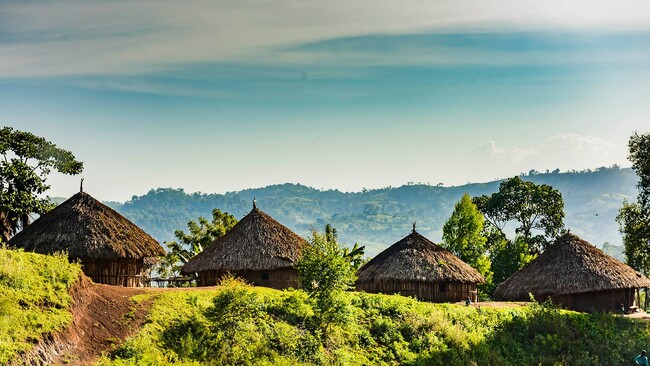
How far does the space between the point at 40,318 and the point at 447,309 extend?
19.8 m

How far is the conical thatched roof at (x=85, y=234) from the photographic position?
33094 mm

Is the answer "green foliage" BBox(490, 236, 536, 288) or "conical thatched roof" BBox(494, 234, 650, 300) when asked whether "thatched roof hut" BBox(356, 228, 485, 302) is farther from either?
"green foliage" BBox(490, 236, 536, 288)

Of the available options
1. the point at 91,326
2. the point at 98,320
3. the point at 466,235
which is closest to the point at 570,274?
the point at 466,235

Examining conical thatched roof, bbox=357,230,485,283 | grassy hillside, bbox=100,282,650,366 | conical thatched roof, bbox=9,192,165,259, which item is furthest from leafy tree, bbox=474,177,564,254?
conical thatched roof, bbox=9,192,165,259

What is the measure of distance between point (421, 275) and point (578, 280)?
1008 centimetres

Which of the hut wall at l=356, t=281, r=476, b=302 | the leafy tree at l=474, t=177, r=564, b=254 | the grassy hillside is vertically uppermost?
the leafy tree at l=474, t=177, r=564, b=254

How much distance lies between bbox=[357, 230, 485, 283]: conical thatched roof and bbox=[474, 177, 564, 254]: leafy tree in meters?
24.6

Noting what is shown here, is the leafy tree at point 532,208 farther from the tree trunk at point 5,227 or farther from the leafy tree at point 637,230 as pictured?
the tree trunk at point 5,227

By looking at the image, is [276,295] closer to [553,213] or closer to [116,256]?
[116,256]

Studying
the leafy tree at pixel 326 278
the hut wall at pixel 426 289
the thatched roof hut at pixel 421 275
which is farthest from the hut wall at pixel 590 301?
the leafy tree at pixel 326 278

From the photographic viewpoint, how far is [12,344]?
17.6m

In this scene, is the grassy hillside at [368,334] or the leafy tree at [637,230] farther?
the leafy tree at [637,230]

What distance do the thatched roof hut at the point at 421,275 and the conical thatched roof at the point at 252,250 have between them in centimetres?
660

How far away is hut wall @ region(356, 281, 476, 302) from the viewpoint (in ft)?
139
